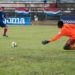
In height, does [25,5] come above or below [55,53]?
below

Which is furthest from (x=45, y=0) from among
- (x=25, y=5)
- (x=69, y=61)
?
(x=69, y=61)

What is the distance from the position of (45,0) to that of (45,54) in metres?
36.1

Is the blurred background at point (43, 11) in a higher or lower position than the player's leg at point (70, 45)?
lower

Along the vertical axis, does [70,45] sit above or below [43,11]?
above

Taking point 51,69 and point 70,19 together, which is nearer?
point 51,69

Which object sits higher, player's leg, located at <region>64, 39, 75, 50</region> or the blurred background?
player's leg, located at <region>64, 39, 75, 50</region>

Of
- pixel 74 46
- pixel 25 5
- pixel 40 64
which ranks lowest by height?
pixel 25 5

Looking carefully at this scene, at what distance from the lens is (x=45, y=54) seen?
12.3 m

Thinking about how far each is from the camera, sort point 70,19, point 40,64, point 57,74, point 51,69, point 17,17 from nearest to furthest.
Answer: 1. point 57,74
2. point 51,69
3. point 40,64
4. point 70,19
5. point 17,17

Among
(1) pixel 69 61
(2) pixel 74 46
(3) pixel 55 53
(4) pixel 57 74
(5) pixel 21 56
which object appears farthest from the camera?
(2) pixel 74 46

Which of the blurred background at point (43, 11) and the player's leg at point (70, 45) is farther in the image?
the blurred background at point (43, 11)

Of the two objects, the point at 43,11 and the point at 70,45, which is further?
the point at 43,11

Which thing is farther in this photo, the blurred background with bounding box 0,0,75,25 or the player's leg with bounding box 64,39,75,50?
the blurred background with bounding box 0,0,75,25

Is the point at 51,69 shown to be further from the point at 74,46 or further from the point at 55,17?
the point at 55,17
